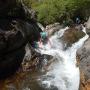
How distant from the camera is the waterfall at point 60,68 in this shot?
51.7ft

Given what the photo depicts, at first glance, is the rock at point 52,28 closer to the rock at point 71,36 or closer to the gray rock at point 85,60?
the rock at point 71,36

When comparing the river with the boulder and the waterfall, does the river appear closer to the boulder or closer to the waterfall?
the waterfall

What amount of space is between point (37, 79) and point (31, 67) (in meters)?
1.66

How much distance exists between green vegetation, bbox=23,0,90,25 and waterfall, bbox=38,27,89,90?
2956mm

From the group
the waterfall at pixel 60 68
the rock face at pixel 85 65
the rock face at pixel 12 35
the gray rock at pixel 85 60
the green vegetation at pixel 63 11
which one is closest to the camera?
the rock face at pixel 85 65

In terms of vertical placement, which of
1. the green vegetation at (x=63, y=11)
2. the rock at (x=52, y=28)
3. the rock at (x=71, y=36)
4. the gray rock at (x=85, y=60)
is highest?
the gray rock at (x=85, y=60)

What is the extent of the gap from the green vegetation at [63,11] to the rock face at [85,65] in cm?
1660

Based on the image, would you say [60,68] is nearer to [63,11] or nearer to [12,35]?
[12,35]

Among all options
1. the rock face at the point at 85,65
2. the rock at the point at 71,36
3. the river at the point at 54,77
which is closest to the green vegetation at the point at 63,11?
the rock at the point at 71,36

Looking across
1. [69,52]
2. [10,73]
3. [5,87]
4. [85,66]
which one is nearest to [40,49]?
[69,52]

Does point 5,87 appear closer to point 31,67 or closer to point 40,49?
point 31,67

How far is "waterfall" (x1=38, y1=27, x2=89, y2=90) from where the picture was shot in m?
15.8

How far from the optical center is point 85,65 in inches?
369

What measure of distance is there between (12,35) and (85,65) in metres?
8.91
